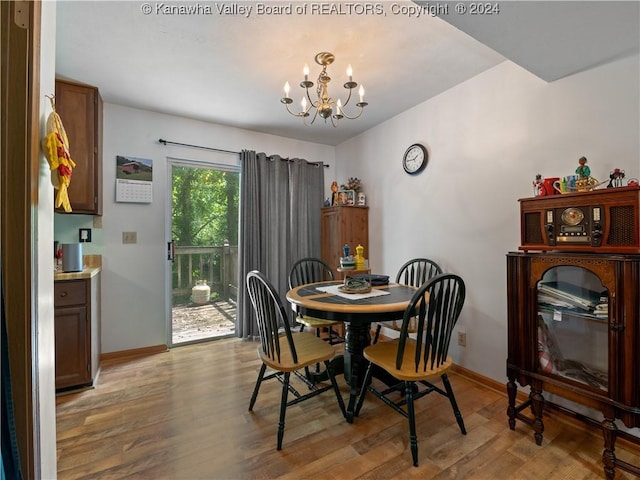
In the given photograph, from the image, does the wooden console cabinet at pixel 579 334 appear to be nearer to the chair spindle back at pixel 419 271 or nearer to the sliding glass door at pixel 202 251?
the chair spindle back at pixel 419 271

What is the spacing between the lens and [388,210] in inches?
128

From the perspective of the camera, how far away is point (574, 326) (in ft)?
5.43

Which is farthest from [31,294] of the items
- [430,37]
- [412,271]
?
[412,271]

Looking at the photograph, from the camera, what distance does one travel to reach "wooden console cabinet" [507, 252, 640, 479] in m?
1.35

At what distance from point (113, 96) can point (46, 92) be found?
7.18ft

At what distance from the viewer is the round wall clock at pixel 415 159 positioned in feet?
9.14

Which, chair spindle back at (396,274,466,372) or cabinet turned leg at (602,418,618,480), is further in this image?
chair spindle back at (396,274,466,372)

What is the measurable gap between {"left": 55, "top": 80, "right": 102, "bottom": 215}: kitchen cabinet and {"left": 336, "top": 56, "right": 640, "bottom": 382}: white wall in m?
2.78

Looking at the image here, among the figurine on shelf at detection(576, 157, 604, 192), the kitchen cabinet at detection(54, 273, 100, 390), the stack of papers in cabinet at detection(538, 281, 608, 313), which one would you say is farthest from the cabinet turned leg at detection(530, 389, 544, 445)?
the kitchen cabinet at detection(54, 273, 100, 390)

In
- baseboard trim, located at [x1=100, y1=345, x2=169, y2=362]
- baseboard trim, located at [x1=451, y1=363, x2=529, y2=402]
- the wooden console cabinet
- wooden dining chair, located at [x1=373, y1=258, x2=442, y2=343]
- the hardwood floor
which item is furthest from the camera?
baseboard trim, located at [x1=100, y1=345, x2=169, y2=362]

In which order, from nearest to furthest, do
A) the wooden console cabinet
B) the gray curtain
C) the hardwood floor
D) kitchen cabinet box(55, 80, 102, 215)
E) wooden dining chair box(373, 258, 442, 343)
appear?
the wooden console cabinet
the hardwood floor
kitchen cabinet box(55, 80, 102, 215)
wooden dining chair box(373, 258, 442, 343)
the gray curtain

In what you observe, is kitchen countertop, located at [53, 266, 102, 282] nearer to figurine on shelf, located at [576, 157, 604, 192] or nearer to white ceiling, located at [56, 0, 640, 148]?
white ceiling, located at [56, 0, 640, 148]

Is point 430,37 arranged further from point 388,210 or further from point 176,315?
point 176,315

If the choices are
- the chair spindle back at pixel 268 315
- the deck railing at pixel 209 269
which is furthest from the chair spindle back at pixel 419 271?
the deck railing at pixel 209 269
